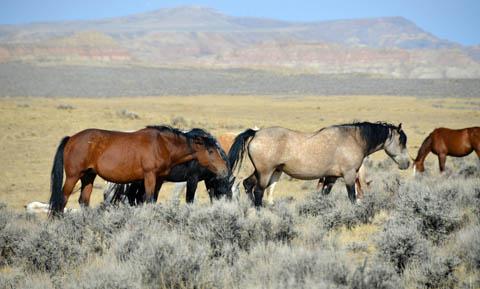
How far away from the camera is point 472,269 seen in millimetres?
5816

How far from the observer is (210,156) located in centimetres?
973

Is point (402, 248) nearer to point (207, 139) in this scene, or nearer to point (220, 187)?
point (207, 139)

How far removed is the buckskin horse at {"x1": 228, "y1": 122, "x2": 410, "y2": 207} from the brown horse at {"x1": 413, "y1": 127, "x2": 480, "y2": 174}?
5.69 metres

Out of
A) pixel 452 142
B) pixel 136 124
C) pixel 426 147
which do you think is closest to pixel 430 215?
pixel 452 142

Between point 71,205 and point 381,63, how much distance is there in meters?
171

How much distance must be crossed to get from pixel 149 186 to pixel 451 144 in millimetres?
8900

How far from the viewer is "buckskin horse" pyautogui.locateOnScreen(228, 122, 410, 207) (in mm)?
9445

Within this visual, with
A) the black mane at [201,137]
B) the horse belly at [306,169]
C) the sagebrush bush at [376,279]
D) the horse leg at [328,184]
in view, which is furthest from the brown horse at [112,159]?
the sagebrush bush at [376,279]

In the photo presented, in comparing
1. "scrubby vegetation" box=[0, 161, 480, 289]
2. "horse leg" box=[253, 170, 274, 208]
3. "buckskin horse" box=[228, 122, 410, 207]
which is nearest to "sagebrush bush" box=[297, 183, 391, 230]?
"scrubby vegetation" box=[0, 161, 480, 289]

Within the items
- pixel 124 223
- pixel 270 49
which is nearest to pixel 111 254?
pixel 124 223

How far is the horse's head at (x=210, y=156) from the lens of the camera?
9.67m

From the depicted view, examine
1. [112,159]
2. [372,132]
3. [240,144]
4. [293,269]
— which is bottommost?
[293,269]

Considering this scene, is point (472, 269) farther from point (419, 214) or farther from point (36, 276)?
point (36, 276)

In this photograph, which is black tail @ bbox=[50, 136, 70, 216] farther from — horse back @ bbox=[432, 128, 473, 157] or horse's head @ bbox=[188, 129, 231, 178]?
horse back @ bbox=[432, 128, 473, 157]
